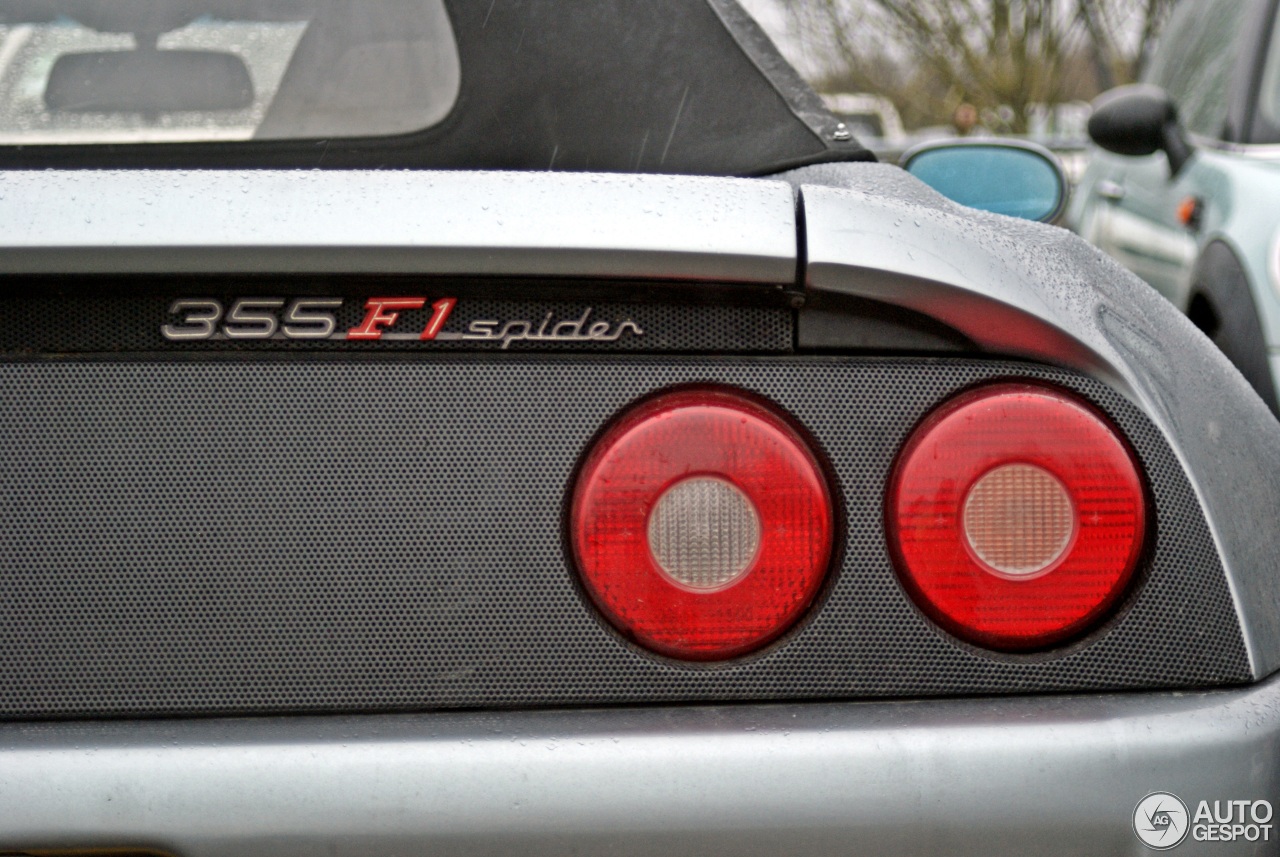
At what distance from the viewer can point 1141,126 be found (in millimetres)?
4492

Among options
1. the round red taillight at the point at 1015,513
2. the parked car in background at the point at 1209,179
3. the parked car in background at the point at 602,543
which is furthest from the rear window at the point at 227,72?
the parked car in background at the point at 1209,179

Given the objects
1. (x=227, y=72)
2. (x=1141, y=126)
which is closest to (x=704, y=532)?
(x=227, y=72)

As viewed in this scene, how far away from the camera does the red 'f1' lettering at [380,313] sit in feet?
3.80

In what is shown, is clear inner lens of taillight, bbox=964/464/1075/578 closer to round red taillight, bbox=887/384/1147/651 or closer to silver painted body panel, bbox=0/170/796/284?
round red taillight, bbox=887/384/1147/651

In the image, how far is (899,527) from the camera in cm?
120

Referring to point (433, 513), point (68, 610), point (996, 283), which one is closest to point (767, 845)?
point (433, 513)

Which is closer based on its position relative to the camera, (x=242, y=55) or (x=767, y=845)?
(x=767, y=845)

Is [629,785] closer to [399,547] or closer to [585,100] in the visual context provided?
[399,547]

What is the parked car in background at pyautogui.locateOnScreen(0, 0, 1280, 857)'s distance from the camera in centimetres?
112

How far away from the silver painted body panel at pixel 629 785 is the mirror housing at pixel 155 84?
2.81 ft

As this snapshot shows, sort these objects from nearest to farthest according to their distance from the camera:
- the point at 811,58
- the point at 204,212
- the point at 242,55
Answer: the point at 204,212 < the point at 242,55 < the point at 811,58

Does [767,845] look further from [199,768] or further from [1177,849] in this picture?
[199,768]

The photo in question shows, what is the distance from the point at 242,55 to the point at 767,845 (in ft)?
4.05

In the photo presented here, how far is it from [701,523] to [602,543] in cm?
9
